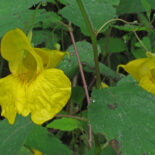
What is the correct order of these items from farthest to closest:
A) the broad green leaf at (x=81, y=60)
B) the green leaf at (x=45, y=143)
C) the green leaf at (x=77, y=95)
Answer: the green leaf at (x=77, y=95) < the green leaf at (x=45, y=143) < the broad green leaf at (x=81, y=60)

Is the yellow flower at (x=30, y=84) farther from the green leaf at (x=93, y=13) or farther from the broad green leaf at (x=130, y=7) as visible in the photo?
the broad green leaf at (x=130, y=7)

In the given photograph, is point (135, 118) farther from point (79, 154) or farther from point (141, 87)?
point (79, 154)

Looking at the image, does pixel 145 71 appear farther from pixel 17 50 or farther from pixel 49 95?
pixel 17 50

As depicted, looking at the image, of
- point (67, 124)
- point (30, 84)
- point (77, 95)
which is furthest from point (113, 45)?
point (30, 84)

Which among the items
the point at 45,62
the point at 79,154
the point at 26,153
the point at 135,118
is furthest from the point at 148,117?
the point at 79,154

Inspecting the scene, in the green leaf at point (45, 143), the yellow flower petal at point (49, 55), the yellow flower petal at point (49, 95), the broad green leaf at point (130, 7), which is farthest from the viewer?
the broad green leaf at point (130, 7)

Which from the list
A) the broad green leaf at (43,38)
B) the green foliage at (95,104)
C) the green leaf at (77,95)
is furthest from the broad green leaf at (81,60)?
the green leaf at (77,95)
